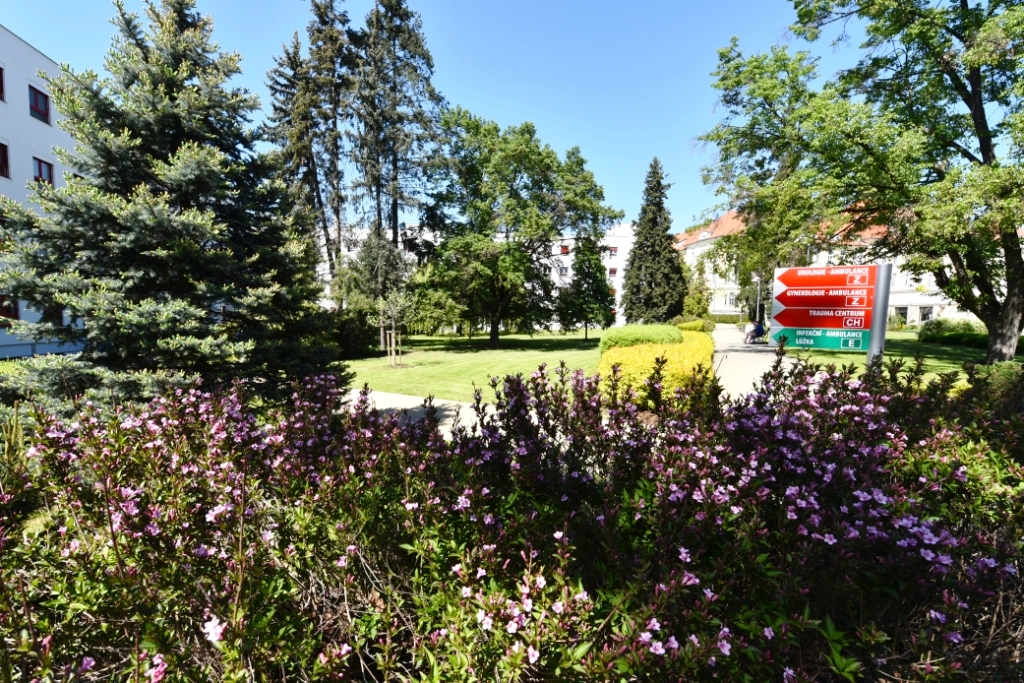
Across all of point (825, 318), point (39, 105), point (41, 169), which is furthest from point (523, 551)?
point (39, 105)

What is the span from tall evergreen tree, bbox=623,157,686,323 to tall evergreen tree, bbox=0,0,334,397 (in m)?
32.0

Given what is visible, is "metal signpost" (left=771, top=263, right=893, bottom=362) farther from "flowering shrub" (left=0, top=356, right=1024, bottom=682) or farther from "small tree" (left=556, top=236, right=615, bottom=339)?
"small tree" (left=556, top=236, right=615, bottom=339)

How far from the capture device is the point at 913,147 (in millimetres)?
10680

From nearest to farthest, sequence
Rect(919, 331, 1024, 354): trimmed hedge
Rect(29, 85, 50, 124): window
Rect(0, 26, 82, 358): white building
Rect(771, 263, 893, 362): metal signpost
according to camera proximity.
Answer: Rect(771, 263, 893, 362): metal signpost → Rect(0, 26, 82, 358): white building → Rect(29, 85, 50, 124): window → Rect(919, 331, 1024, 354): trimmed hedge

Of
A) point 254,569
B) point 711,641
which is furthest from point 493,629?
point 254,569

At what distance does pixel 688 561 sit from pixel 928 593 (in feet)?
3.56

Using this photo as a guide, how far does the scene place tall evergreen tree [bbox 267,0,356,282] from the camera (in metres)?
21.4

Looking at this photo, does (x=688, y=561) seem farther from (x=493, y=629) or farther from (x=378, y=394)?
(x=378, y=394)

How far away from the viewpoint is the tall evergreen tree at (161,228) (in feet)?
16.7

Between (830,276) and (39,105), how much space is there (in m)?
29.9

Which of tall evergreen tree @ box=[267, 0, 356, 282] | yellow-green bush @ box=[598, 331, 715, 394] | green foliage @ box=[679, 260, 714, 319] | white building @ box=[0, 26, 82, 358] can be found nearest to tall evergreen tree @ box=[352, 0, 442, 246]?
tall evergreen tree @ box=[267, 0, 356, 282]

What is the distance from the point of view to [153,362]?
17.7 feet

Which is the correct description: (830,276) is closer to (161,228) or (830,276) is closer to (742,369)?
(161,228)

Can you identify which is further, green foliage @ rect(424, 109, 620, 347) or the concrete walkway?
green foliage @ rect(424, 109, 620, 347)
